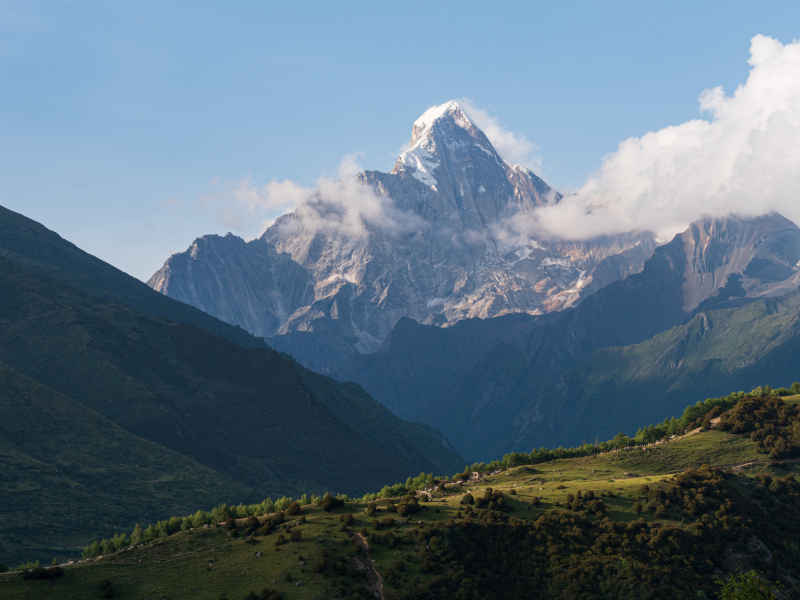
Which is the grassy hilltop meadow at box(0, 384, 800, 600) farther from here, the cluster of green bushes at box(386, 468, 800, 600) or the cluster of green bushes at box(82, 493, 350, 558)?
the cluster of green bushes at box(82, 493, 350, 558)

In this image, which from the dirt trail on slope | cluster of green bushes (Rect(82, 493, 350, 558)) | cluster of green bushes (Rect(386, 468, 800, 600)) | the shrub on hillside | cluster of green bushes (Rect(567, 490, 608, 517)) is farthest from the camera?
cluster of green bushes (Rect(82, 493, 350, 558))

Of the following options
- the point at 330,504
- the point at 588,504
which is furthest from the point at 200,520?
the point at 588,504

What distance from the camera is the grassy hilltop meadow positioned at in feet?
379

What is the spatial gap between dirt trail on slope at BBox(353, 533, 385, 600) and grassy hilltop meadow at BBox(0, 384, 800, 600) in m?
0.26

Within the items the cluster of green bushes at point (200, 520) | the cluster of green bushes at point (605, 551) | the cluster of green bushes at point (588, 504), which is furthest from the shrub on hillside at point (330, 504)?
the cluster of green bushes at point (588, 504)

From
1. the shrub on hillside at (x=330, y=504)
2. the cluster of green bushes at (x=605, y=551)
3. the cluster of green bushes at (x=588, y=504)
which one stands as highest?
the shrub on hillside at (x=330, y=504)

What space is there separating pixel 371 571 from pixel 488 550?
894 inches

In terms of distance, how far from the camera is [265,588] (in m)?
113

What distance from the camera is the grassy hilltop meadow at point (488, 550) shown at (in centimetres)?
11562

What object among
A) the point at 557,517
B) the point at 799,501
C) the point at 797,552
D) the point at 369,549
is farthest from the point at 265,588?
the point at 799,501

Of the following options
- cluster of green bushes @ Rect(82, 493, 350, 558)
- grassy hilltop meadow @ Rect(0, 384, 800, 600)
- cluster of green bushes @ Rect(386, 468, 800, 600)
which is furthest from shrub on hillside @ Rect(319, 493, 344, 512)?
cluster of green bushes @ Rect(386, 468, 800, 600)

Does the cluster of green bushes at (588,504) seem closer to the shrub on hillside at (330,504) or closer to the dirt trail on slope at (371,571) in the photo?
the dirt trail on slope at (371,571)

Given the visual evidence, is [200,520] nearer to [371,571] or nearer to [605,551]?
[371,571]

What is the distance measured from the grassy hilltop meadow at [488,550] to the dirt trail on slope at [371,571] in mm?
259
